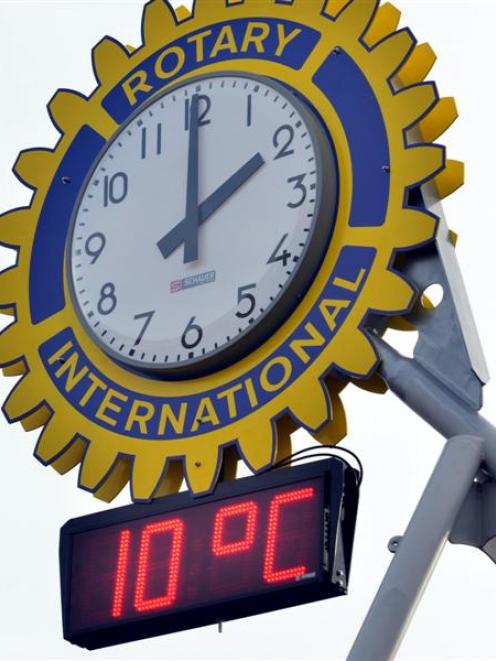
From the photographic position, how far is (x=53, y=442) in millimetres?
12195

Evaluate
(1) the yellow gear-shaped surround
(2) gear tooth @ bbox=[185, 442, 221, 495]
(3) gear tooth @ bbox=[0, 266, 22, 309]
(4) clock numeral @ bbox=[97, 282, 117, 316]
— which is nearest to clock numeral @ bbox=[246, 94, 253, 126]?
(1) the yellow gear-shaped surround

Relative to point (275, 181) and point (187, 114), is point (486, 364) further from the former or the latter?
point (187, 114)

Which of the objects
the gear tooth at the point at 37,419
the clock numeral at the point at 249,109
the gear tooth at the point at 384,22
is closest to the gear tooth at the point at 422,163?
the gear tooth at the point at 384,22

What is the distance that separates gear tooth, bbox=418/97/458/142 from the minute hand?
0.86 meters

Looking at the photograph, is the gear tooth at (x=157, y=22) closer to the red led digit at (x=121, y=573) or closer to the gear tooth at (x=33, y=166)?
the gear tooth at (x=33, y=166)

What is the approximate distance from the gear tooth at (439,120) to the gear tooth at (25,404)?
2.42 metres

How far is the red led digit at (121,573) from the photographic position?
11.5m

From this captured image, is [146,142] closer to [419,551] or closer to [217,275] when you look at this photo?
[217,275]

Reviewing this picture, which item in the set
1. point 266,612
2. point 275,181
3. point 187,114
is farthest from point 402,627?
point 187,114

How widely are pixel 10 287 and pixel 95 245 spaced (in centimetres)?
58

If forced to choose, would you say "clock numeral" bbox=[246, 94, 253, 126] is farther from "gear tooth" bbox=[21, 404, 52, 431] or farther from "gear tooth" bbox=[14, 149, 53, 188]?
"gear tooth" bbox=[21, 404, 52, 431]

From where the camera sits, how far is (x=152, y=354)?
12.0 meters

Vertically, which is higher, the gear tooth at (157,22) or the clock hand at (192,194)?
the gear tooth at (157,22)

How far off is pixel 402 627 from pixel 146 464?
180 cm
